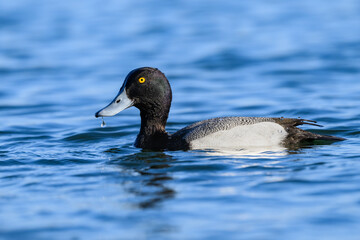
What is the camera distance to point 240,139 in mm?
10195

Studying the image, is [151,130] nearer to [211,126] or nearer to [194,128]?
[194,128]

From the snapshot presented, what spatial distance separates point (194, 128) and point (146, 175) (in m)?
1.73

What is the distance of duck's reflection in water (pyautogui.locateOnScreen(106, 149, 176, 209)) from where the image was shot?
313 inches

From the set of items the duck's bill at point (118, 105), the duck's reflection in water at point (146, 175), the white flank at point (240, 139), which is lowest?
the duck's reflection in water at point (146, 175)

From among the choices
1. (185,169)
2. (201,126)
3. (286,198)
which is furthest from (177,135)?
(286,198)

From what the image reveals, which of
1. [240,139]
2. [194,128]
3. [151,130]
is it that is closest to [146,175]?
[194,128]

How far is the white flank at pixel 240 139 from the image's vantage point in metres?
10.2

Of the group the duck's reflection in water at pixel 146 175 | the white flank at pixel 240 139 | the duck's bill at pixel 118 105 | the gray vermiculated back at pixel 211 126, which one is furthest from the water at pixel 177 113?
the duck's bill at pixel 118 105

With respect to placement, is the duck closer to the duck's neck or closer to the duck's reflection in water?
the duck's neck

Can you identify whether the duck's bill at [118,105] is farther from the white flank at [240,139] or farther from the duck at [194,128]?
the white flank at [240,139]

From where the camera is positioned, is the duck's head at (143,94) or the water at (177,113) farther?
the duck's head at (143,94)

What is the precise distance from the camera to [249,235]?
655 cm

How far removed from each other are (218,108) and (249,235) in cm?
853

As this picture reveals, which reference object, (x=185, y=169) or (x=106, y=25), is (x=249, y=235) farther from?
(x=106, y=25)
